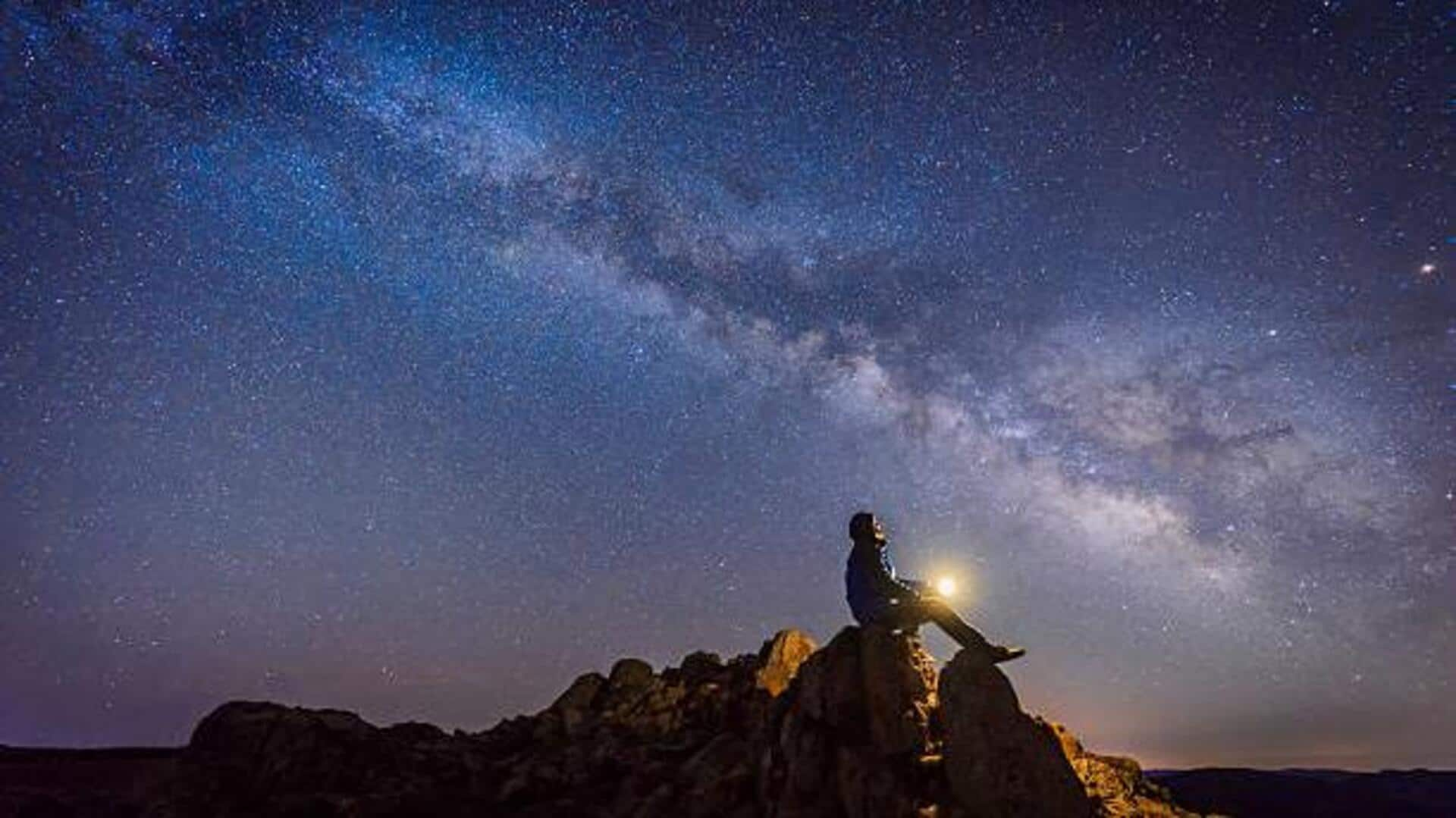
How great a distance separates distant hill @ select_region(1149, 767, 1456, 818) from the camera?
11556 cm

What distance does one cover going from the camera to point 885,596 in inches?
685

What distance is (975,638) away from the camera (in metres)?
16.3

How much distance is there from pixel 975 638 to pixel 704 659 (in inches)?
505

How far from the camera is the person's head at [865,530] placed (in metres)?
17.4

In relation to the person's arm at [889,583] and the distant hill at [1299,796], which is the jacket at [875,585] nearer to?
the person's arm at [889,583]

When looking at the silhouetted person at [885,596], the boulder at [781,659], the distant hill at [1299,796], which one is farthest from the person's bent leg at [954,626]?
the distant hill at [1299,796]

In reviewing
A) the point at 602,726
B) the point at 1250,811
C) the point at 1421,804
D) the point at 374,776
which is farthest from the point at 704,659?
the point at 1421,804

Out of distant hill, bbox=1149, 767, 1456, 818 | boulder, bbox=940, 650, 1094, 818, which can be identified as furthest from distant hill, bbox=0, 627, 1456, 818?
distant hill, bbox=1149, 767, 1456, 818

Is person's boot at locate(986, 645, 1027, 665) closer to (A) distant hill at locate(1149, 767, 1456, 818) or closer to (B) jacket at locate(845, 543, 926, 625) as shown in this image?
(B) jacket at locate(845, 543, 926, 625)

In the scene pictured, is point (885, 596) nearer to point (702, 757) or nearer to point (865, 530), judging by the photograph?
point (865, 530)

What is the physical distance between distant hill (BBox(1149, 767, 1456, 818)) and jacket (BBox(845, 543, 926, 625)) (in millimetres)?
111893

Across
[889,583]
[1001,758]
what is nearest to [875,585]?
[889,583]

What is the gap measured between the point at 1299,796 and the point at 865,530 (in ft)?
482

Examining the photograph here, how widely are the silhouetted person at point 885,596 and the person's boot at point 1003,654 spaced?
0.02m
